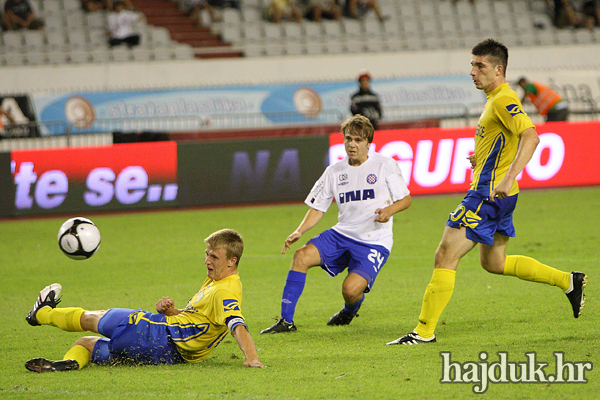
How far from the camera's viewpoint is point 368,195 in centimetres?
655

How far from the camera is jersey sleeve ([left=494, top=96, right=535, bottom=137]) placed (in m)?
5.36

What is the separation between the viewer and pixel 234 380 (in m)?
4.68

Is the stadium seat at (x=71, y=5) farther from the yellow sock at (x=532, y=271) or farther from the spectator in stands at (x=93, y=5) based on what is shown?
the yellow sock at (x=532, y=271)

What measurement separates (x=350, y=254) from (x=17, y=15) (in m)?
15.7

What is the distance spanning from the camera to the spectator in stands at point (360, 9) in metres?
22.8

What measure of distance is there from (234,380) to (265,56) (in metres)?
16.4

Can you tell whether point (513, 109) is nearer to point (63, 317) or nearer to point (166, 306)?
point (166, 306)

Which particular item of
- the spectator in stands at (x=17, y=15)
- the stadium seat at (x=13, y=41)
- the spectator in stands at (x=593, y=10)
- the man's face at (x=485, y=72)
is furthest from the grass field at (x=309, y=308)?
the spectator in stands at (x=593, y=10)

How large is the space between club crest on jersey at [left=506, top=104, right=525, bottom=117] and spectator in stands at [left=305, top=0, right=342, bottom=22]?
57.5ft

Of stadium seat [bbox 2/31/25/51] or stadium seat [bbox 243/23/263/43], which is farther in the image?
stadium seat [bbox 243/23/263/43]

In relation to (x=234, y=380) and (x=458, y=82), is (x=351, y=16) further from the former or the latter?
(x=234, y=380)

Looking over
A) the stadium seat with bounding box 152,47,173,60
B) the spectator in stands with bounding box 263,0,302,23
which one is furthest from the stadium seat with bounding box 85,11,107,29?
the spectator in stands with bounding box 263,0,302,23

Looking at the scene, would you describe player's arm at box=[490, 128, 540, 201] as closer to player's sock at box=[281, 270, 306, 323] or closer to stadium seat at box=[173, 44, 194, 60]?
player's sock at box=[281, 270, 306, 323]

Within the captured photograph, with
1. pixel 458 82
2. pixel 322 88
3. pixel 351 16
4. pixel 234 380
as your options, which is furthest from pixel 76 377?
pixel 351 16
